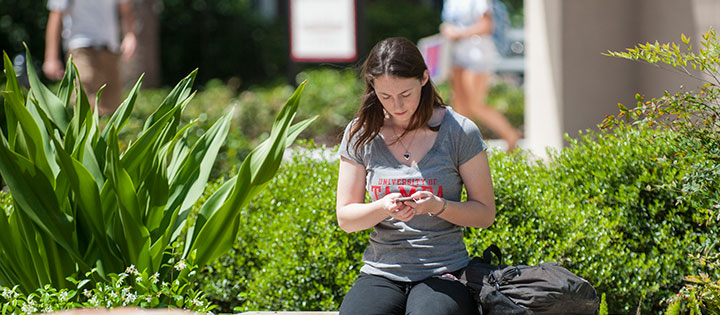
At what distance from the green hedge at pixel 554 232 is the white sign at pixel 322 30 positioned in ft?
19.6

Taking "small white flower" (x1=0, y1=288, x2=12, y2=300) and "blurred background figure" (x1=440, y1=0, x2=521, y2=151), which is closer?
"small white flower" (x1=0, y1=288, x2=12, y2=300)

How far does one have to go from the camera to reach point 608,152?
3650mm

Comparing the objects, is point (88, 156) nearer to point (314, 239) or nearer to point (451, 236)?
point (314, 239)

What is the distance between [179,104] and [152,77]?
33.9 feet

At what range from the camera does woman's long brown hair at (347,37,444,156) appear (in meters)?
2.89

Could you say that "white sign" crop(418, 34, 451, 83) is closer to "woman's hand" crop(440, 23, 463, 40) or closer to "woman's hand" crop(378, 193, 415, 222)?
"woman's hand" crop(440, 23, 463, 40)

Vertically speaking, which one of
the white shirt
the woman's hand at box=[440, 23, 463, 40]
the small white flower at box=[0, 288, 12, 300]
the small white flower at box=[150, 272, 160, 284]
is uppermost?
the white shirt

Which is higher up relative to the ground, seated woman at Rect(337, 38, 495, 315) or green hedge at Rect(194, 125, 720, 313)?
seated woman at Rect(337, 38, 495, 315)

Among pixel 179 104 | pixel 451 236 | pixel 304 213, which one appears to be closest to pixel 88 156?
pixel 179 104

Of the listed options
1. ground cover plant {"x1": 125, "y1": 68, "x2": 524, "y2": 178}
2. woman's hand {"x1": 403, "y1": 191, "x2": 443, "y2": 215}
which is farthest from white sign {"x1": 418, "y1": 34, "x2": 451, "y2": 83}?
woman's hand {"x1": 403, "y1": 191, "x2": 443, "y2": 215}

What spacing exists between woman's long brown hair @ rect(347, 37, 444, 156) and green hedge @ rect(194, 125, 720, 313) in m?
0.70

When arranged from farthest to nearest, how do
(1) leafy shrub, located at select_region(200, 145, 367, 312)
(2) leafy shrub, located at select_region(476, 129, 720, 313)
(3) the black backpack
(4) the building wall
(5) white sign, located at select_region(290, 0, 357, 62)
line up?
(5) white sign, located at select_region(290, 0, 357, 62)
(4) the building wall
(1) leafy shrub, located at select_region(200, 145, 367, 312)
(2) leafy shrub, located at select_region(476, 129, 720, 313)
(3) the black backpack

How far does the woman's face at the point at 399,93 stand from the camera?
9.48ft

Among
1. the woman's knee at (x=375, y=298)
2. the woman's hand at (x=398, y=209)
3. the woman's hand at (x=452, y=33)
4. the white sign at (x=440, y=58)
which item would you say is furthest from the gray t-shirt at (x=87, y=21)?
the woman's hand at (x=398, y=209)
